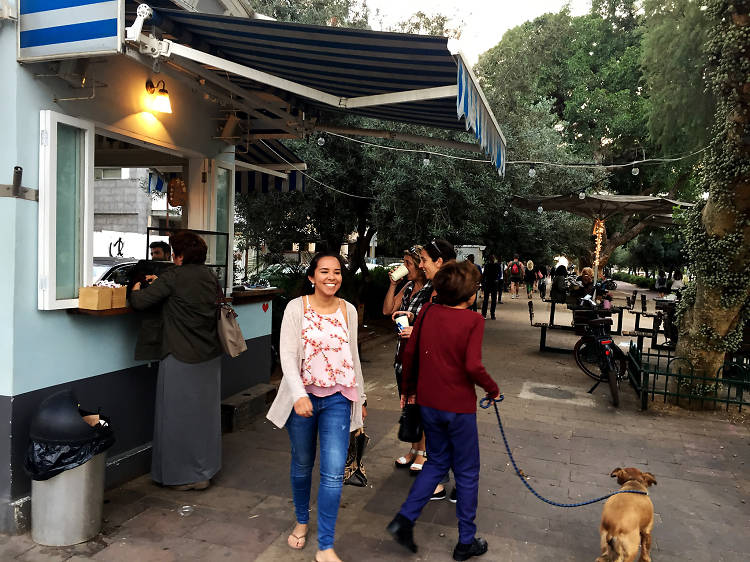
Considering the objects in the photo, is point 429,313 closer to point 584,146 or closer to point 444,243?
point 444,243

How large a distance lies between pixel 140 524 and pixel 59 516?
0.52 metres

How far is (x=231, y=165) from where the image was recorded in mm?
6090

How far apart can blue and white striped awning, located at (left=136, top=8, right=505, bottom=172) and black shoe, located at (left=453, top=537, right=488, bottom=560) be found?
261 cm

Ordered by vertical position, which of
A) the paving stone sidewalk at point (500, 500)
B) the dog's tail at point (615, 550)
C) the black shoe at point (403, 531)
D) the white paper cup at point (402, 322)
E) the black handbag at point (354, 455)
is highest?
the white paper cup at point (402, 322)

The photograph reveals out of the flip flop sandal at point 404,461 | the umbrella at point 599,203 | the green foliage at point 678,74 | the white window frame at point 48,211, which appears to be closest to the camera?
the white window frame at point 48,211

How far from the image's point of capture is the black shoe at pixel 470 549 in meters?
3.28

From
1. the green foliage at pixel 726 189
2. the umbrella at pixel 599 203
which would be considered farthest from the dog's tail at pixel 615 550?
the umbrella at pixel 599 203

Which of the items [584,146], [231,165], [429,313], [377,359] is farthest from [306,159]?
[584,146]

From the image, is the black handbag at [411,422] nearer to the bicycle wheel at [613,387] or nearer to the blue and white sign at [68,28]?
the blue and white sign at [68,28]

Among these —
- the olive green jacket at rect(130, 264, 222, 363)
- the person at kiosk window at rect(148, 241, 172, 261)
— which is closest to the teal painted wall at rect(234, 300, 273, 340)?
the person at kiosk window at rect(148, 241, 172, 261)

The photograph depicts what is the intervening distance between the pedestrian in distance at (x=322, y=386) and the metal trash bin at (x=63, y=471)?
1.12m

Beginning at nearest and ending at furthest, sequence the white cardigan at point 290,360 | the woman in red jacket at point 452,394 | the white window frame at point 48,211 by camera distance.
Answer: the white cardigan at point 290,360 → the woman in red jacket at point 452,394 → the white window frame at point 48,211

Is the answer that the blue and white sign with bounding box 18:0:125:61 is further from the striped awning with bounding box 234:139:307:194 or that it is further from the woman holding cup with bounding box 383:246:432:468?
the striped awning with bounding box 234:139:307:194

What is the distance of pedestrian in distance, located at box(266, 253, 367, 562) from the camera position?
3.12 m
